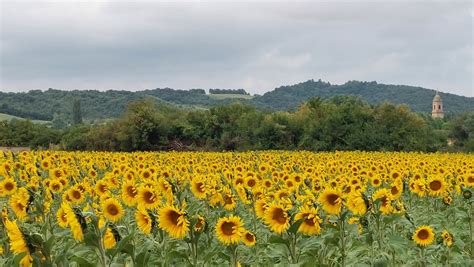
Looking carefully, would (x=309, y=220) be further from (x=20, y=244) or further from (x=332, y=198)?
(x=20, y=244)

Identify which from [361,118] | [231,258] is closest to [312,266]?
[231,258]

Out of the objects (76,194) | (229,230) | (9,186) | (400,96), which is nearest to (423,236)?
(229,230)

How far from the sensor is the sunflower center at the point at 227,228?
4629 mm

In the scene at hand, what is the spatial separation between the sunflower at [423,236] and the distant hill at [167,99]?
9314 centimetres

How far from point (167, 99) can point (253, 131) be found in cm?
11437

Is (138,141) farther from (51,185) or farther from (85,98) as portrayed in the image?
(85,98)

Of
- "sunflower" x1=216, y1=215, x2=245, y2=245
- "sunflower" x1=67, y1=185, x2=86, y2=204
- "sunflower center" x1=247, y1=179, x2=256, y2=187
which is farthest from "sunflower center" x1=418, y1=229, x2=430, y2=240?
"sunflower" x1=67, y1=185, x2=86, y2=204

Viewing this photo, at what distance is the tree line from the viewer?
4175cm

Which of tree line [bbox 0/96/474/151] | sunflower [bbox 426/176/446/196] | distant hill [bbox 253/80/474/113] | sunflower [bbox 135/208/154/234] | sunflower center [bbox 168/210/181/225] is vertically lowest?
tree line [bbox 0/96/474/151]

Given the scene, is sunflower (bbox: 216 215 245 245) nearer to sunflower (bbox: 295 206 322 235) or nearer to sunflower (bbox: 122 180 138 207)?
sunflower (bbox: 295 206 322 235)

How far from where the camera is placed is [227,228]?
183 inches

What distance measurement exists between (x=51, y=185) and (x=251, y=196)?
12.9ft

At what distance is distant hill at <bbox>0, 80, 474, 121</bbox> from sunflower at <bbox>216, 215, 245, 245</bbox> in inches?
3734

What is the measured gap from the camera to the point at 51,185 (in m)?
9.50
